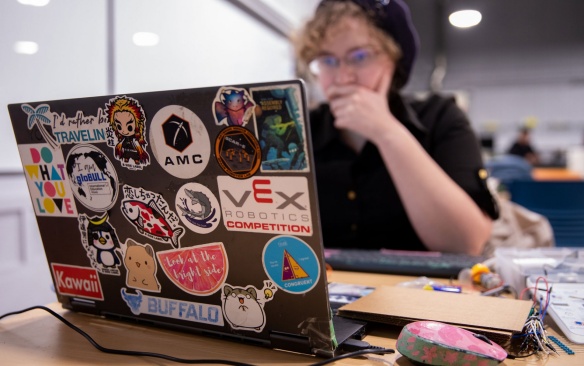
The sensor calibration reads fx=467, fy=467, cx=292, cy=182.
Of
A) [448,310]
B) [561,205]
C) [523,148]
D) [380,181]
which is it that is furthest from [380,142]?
[523,148]

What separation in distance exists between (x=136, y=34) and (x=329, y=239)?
85 cm

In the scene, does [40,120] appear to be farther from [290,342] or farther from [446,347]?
[446,347]

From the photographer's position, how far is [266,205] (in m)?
0.44

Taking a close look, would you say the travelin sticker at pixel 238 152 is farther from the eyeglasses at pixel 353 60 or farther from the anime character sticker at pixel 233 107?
the eyeglasses at pixel 353 60

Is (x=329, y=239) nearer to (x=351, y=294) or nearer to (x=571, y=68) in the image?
(x=351, y=294)

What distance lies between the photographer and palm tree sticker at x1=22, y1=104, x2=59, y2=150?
538 millimetres

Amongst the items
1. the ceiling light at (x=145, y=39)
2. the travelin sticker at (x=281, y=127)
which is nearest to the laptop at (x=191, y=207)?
the travelin sticker at (x=281, y=127)

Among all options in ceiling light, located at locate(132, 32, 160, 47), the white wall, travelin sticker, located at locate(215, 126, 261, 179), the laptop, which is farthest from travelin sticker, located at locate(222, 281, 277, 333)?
ceiling light, located at locate(132, 32, 160, 47)

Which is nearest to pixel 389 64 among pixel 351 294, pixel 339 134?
pixel 339 134

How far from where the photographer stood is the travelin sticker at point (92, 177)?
20.5 inches

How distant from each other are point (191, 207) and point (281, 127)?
140 mm

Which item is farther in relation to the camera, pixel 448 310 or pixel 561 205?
pixel 561 205

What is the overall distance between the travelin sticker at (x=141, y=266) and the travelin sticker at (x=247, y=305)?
10 cm

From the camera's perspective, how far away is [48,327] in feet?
1.95
